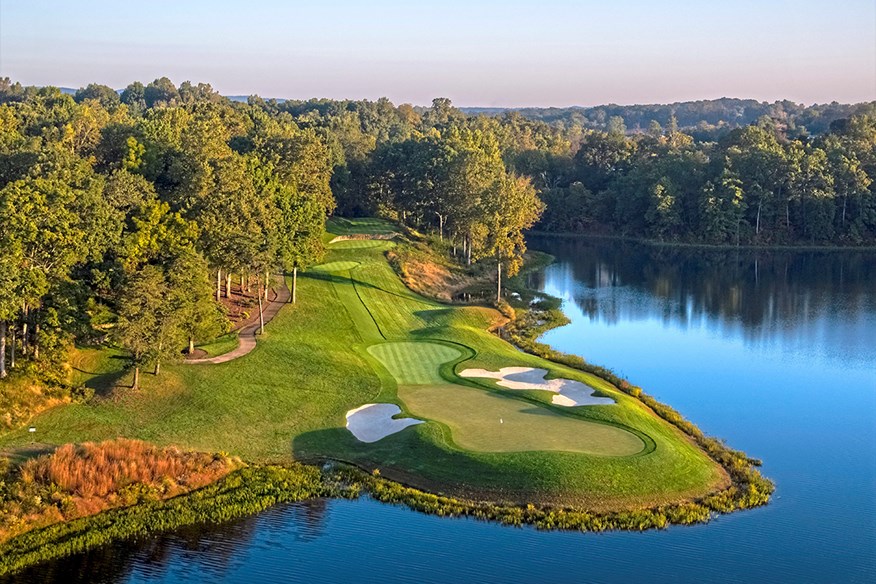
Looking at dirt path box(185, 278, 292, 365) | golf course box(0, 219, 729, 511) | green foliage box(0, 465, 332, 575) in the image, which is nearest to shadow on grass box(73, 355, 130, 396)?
golf course box(0, 219, 729, 511)

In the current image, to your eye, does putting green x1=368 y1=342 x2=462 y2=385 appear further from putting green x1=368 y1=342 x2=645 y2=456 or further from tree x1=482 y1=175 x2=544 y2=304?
tree x1=482 y1=175 x2=544 y2=304

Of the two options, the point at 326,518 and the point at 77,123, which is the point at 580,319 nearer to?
the point at 326,518

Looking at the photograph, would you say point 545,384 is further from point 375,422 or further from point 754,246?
point 754,246

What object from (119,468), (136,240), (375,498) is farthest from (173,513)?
(136,240)

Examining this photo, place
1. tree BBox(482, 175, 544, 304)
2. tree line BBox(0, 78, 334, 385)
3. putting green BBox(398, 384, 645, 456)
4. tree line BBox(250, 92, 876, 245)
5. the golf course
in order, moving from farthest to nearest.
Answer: tree line BBox(250, 92, 876, 245) → tree BBox(482, 175, 544, 304) → tree line BBox(0, 78, 334, 385) → putting green BBox(398, 384, 645, 456) → the golf course

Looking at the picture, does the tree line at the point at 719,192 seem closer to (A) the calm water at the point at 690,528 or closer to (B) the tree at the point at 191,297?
(A) the calm water at the point at 690,528

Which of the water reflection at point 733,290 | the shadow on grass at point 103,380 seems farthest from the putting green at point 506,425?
the water reflection at point 733,290

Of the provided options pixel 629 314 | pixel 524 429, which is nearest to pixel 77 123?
pixel 629 314
